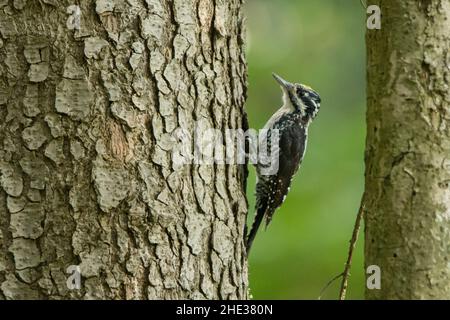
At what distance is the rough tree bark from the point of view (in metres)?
3.61

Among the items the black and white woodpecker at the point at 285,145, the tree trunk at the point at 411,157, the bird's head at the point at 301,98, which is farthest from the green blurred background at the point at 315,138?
the tree trunk at the point at 411,157

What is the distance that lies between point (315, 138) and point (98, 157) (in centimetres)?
404

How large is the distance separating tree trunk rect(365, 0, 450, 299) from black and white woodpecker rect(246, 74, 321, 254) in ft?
6.46

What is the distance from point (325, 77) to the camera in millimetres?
8461

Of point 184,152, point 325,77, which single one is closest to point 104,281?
point 184,152

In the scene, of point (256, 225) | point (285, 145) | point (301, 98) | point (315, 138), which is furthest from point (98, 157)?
point (315, 138)

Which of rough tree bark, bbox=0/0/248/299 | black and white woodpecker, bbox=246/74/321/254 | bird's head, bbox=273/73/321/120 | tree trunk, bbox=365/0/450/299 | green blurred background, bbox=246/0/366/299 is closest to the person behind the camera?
tree trunk, bbox=365/0/450/299

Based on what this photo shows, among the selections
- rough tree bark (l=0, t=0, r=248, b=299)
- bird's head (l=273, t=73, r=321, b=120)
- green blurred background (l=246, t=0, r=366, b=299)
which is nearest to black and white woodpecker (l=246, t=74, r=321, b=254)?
bird's head (l=273, t=73, r=321, b=120)

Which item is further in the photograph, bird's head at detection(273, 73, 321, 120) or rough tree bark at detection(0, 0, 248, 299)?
bird's head at detection(273, 73, 321, 120)

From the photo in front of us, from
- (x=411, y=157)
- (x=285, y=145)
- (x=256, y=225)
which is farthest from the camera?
(x=285, y=145)

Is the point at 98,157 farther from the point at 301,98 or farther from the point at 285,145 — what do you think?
the point at 301,98

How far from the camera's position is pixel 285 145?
561 centimetres

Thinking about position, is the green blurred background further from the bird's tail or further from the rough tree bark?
the rough tree bark
